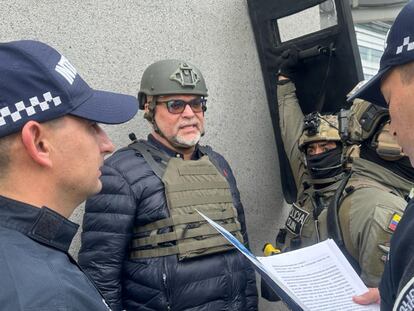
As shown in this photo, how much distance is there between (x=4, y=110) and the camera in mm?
1083

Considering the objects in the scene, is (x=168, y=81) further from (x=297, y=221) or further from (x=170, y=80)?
(x=297, y=221)

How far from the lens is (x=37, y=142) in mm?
1136

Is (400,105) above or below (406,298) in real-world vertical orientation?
above

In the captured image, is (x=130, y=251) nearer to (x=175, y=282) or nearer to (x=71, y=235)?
(x=175, y=282)

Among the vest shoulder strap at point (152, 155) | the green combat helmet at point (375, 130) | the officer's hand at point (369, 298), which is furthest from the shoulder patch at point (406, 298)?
the vest shoulder strap at point (152, 155)

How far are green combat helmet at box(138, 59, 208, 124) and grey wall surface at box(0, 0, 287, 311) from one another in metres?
0.20

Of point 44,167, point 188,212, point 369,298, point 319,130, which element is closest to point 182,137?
point 188,212

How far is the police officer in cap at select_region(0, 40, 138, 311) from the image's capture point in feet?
3.24

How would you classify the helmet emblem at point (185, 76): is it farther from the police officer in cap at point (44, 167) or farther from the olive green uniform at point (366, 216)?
the police officer in cap at point (44, 167)

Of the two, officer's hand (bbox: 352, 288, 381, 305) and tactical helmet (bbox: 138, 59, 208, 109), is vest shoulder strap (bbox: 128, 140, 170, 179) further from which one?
officer's hand (bbox: 352, 288, 381, 305)

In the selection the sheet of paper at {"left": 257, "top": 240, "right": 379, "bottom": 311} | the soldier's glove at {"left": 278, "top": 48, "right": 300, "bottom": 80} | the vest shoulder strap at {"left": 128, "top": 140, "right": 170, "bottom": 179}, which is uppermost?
the soldier's glove at {"left": 278, "top": 48, "right": 300, "bottom": 80}

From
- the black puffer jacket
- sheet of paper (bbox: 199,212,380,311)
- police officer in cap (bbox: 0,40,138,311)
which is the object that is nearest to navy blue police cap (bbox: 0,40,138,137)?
police officer in cap (bbox: 0,40,138,311)

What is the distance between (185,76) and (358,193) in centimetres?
108

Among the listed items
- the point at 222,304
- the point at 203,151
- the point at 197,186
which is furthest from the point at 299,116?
the point at 222,304
